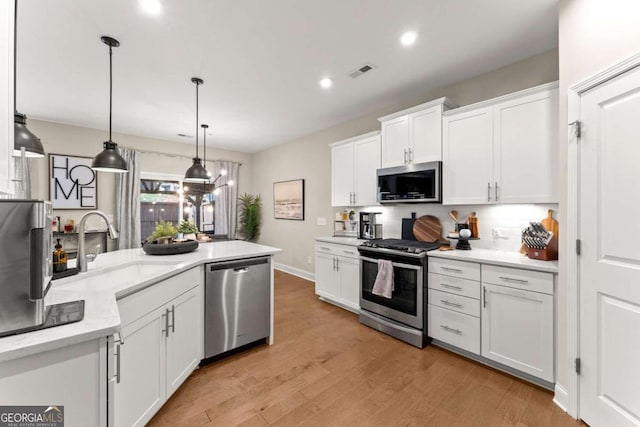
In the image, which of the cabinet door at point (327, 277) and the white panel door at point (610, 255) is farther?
the cabinet door at point (327, 277)

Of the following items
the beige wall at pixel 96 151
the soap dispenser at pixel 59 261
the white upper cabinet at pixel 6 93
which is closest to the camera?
the white upper cabinet at pixel 6 93

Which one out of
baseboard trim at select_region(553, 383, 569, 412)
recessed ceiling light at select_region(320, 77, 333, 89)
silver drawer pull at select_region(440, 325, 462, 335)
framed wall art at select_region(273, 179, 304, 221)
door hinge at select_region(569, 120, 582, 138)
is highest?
recessed ceiling light at select_region(320, 77, 333, 89)

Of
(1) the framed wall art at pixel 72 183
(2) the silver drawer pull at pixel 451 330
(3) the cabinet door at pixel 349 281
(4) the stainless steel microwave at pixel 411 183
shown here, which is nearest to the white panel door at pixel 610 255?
(2) the silver drawer pull at pixel 451 330

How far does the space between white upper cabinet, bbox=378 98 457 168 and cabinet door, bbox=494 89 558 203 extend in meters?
0.56

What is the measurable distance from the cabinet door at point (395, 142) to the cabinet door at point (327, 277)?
1.55 meters

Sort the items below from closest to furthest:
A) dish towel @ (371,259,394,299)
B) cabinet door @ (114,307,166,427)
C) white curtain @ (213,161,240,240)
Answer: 1. cabinet door @ (114,307,166,427)
2. dish towel @ (371,259,394,299)
3. white curtain @ (213,161,240,240)

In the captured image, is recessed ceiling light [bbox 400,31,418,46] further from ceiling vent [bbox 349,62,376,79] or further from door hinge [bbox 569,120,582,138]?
door hinge [bbox 569,120,582,138]

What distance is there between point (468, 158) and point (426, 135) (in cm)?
54

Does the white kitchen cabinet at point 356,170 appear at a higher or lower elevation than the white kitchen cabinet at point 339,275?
higher

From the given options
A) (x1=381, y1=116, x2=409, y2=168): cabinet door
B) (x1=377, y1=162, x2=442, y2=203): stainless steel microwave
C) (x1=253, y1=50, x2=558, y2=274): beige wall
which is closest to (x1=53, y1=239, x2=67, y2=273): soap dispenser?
(x1=377, y1=162, x2=442, y2=203): stainless steel microwave

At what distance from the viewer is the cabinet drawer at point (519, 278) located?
6.44 feet

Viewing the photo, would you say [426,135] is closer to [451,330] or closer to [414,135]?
[414,135]

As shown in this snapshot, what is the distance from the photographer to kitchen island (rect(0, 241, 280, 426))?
0.83 meters

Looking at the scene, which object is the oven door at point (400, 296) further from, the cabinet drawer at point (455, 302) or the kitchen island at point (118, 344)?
the kitchen island at point (118, 344)
